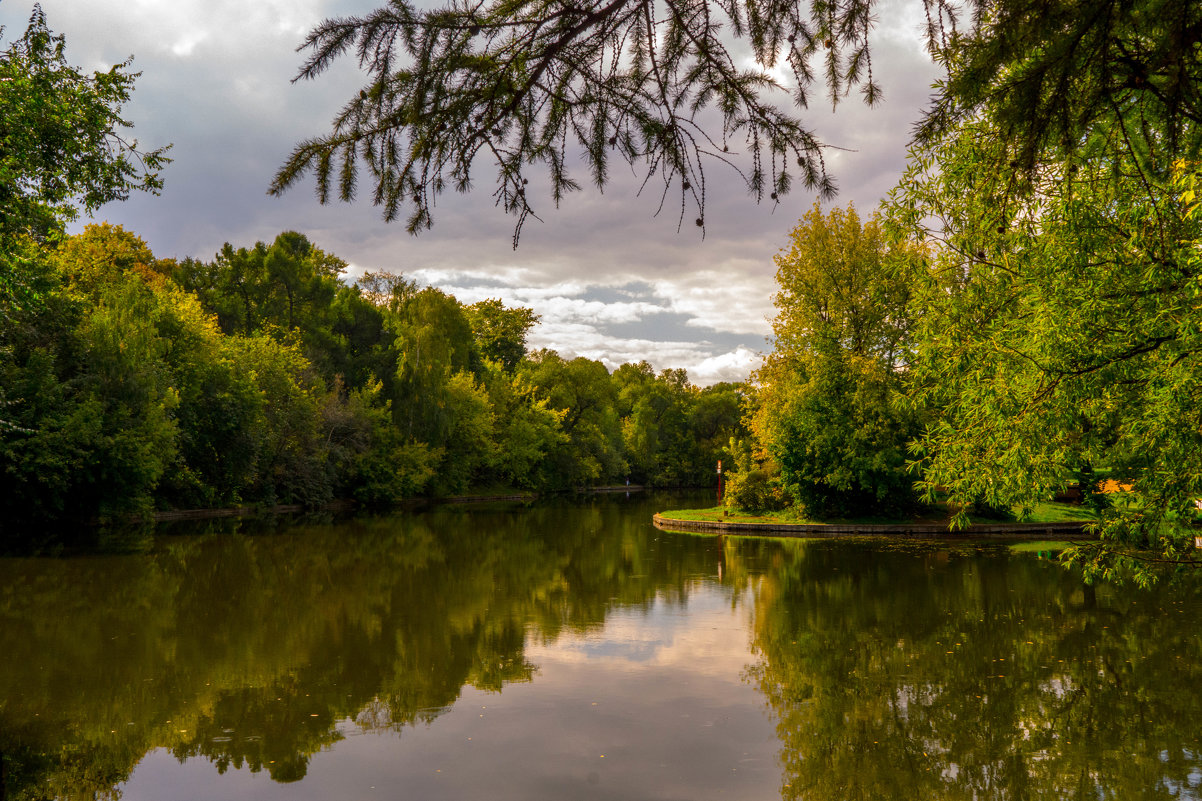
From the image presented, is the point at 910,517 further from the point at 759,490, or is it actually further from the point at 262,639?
the point at 262,639

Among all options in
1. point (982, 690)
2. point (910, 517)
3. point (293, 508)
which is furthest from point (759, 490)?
point (293, 508)

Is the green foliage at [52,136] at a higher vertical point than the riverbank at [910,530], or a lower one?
higher

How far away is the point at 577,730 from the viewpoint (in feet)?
23.6

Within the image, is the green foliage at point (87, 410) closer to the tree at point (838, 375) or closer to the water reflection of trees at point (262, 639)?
the water reflection of trees at point (262, 639)

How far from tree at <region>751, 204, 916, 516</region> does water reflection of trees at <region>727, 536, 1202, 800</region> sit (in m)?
11.3

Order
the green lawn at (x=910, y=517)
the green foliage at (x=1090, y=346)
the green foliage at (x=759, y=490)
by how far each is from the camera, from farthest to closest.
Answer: the green foliage at (x=759, y=490) → the green lawn at (x=910, y=517) → the green foliage at (x=1090, y=346)

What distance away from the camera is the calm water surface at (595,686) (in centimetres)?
607

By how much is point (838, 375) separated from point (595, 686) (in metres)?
20.7

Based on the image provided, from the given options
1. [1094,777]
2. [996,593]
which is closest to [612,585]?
[996,593]

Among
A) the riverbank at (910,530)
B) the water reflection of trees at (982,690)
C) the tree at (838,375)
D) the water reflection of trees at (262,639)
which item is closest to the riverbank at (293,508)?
the water reflection of trees at (262,639)

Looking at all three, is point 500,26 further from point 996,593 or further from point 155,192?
point 996,593

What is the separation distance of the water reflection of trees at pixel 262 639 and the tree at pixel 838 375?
694cm

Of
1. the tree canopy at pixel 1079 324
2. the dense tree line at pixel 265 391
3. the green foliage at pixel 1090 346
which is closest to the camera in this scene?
the tree canopy at pixel 1079 324

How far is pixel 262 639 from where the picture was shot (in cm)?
1085
